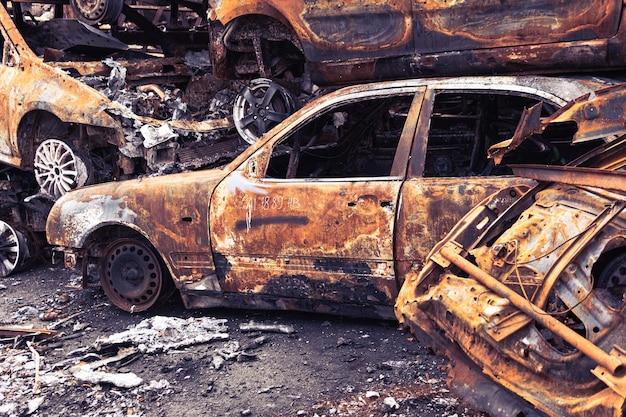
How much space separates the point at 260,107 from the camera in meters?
6.61

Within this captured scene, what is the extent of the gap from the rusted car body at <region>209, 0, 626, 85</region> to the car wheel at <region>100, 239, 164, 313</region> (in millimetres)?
2165

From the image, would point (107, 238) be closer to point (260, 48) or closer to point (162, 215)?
point (162, 215)

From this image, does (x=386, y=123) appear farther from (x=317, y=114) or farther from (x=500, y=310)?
(x=500, y=310)

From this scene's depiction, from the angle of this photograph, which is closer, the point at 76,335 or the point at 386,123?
the point at 76,335

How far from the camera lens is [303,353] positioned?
4.36 metres

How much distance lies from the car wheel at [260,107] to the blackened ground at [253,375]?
2117 millimetres

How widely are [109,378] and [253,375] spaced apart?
852mm

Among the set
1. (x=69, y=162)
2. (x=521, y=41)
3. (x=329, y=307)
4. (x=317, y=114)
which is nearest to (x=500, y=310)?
(x=329, y=307)

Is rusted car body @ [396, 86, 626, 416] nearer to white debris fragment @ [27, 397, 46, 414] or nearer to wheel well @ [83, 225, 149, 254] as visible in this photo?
white debris fragment @ [27, 397, 46, 414]

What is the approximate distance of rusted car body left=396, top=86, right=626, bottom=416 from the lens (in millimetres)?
2619

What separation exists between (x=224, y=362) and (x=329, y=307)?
751 millimetres

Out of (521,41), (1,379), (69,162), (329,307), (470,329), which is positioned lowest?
(1,379)

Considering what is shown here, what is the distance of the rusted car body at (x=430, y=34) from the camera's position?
15.7 ft

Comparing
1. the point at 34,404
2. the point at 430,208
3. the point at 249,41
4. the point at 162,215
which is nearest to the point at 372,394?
the point at 430,208
